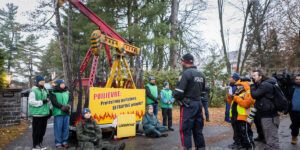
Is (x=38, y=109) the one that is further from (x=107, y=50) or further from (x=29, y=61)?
(x=29, y=61)

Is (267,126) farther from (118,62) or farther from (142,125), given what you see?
(118,62)

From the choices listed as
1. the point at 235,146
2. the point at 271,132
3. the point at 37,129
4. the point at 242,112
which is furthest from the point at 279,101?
the point at 37,129

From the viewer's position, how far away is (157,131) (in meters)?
9.61

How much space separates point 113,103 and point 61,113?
162cm

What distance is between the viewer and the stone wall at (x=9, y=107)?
12.2m

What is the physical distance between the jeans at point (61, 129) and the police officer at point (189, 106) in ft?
11.7

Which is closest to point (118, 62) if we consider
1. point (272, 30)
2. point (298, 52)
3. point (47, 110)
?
point (47, 110)

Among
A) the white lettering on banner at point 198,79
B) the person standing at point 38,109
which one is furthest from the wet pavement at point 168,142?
the white lettering on banner at point 198,79

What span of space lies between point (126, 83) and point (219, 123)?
4199 millimetres

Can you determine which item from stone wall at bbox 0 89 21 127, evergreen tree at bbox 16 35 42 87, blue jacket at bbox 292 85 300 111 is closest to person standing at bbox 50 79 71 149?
stone wall at bbox 0 89 21 127

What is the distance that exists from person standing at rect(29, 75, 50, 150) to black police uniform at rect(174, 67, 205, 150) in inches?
141

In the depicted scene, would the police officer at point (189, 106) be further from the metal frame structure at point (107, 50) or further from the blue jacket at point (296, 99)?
the metal frame structure at point (107, 50)

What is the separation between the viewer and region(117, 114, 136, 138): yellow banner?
369 inches

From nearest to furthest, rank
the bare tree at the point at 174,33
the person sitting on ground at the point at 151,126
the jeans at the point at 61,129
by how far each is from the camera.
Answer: the jeans at the point at 61,129, the person sitting on ground at the point at 151,126, the bare tree at the point at 174,33
